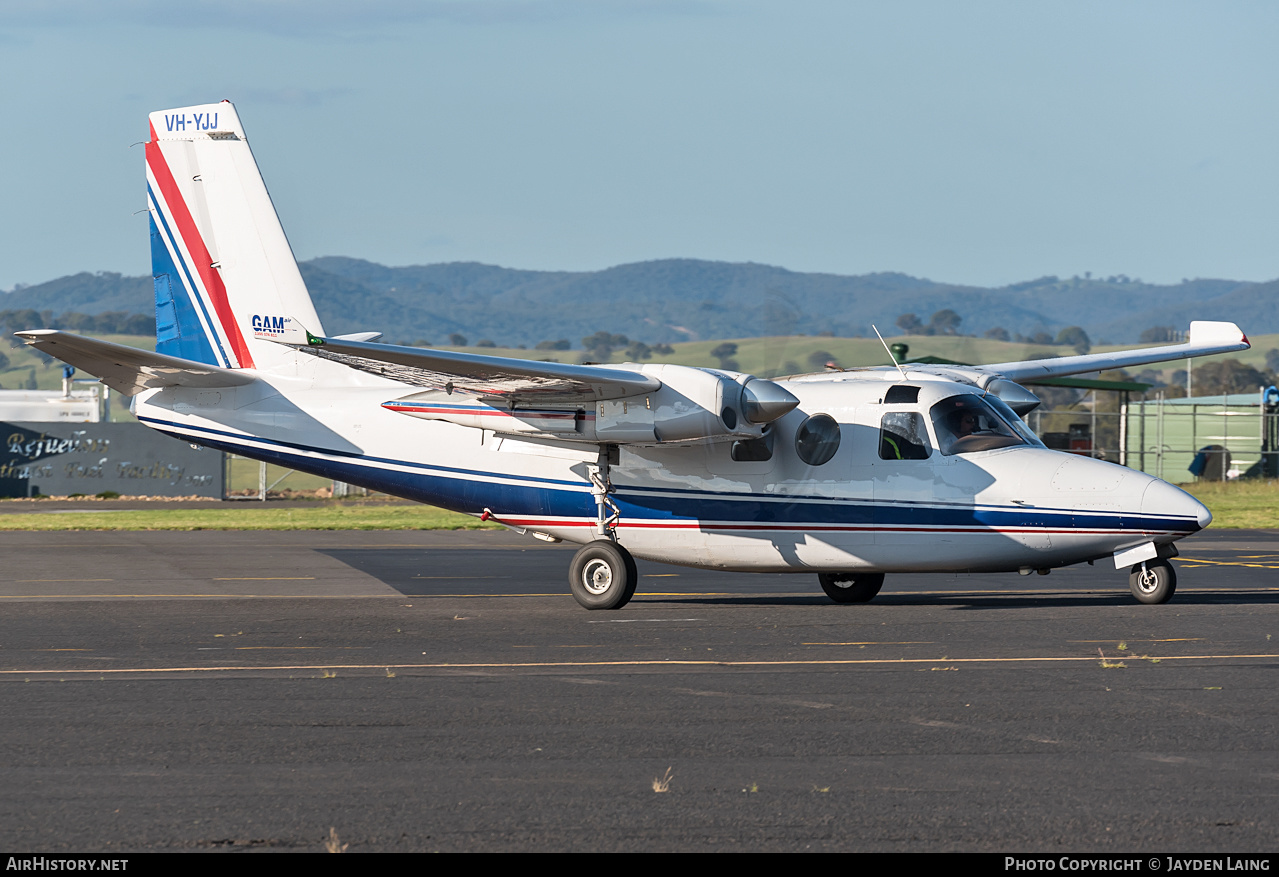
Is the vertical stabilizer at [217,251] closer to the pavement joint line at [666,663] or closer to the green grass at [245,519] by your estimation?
the pavement joint line at [666,663]

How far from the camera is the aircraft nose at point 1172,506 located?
52.3 feet

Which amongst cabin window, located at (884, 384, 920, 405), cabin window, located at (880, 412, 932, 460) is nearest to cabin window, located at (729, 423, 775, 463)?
cabin window, located at (880, 412, 932, 460)

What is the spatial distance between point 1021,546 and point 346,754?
1044 centimetres

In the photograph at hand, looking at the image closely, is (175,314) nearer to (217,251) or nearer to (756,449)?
(217,251)

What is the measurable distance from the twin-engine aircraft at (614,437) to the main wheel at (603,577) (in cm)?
3

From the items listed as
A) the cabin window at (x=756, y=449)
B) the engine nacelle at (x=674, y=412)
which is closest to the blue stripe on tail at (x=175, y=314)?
the engine nacelle at (x=674, y=412)

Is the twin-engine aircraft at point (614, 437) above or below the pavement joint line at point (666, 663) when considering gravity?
above

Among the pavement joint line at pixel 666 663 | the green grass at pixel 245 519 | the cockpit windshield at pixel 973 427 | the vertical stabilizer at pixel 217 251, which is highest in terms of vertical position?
the vertical stabilizer at pixel 217 251

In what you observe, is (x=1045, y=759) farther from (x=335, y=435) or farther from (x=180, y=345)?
(x=180, y=345)

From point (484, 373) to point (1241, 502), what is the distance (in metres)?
38.3

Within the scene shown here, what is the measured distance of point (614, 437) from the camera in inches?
685

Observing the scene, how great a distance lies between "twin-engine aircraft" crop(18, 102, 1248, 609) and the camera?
1650 cm

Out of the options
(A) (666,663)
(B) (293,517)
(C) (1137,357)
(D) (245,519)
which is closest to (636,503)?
(A) (666,663)
